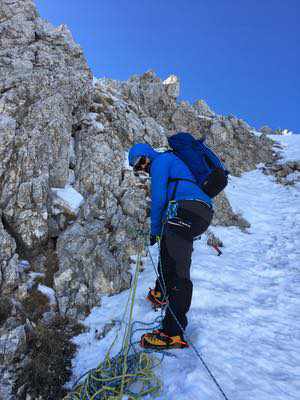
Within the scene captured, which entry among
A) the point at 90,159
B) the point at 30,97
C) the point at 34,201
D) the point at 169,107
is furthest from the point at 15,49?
the point at 169,107

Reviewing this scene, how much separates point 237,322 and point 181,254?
2.36 metres

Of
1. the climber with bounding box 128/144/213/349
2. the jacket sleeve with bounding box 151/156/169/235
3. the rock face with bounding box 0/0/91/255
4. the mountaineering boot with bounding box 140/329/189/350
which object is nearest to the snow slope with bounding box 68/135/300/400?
the mountaineering boot with bounding box 140/329/189/350

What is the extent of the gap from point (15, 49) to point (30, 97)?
16.3 feet

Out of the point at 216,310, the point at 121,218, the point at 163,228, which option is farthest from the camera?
the point at 121,218

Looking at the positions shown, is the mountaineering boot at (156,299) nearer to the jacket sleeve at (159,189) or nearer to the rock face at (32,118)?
the jacket sleeve at (159,189)

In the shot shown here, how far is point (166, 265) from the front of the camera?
673cm

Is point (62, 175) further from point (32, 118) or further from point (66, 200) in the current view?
point (32, 118)

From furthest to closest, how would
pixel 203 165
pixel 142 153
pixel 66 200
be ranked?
pixel 66 200 → pixel 142 153 → pixel 203 165

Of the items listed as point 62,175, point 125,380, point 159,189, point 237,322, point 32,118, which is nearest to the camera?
point 125,380

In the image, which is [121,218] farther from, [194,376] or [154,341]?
[194,376]

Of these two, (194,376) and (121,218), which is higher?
(121,218)

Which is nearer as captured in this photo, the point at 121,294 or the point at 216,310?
the point at 216,310

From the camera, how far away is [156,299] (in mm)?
7719

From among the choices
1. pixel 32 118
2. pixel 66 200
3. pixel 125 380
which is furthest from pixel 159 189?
pixel 32 118
